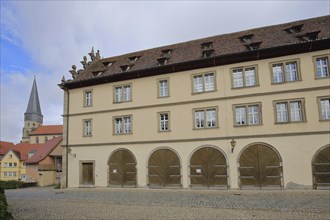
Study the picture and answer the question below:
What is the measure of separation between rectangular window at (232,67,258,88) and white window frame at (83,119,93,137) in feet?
41.3

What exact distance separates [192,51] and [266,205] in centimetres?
1465

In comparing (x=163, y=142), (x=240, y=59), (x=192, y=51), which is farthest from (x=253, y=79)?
(x=163, y=142)

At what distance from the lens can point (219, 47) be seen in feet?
76.3

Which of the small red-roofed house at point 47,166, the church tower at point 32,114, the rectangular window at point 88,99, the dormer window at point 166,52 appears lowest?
the small red-roofed house at point 47,166

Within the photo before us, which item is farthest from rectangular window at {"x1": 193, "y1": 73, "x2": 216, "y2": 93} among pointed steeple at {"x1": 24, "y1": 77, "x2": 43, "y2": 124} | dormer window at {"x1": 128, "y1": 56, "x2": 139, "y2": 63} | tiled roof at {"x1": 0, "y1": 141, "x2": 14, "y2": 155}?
pointed steeple at {"x1": 24, "y1": 77, "x2": 43, "y2": 124}

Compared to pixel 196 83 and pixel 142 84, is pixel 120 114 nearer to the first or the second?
pixel 142 84

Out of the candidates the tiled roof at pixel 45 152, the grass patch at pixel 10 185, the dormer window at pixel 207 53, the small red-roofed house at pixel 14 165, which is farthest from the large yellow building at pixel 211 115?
the small red-roofed house at pixel 14 165

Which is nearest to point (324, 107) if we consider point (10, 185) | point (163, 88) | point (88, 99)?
point (163, 88)

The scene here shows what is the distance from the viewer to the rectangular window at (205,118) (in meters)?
21.5

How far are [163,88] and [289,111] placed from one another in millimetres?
9413

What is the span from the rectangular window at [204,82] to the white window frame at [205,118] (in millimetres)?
1508

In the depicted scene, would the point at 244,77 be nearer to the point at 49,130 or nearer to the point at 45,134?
the point at 45,134

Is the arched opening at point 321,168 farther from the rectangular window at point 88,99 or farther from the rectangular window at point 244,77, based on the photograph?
the rectangular window at point 88,99

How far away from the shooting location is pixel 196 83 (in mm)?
22453
